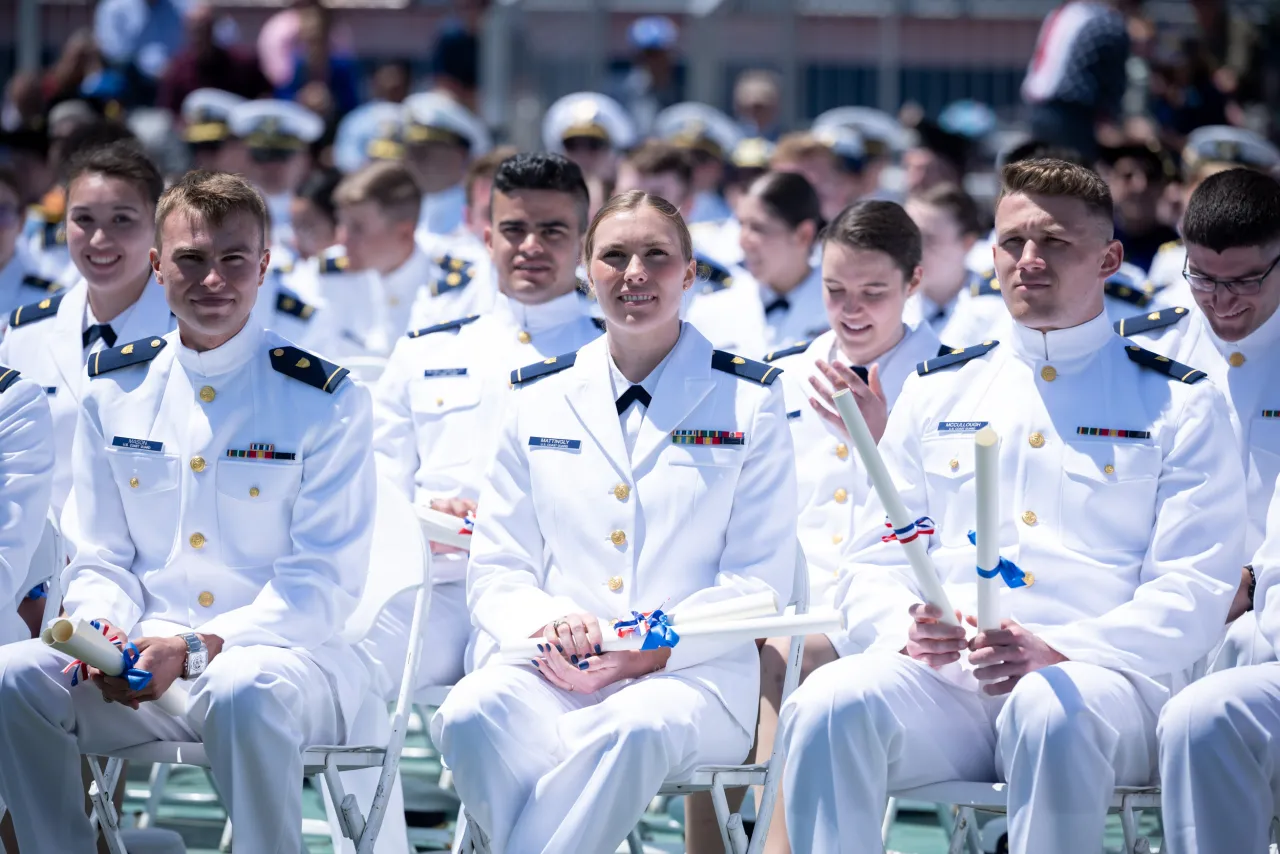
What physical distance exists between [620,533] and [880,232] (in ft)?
4.70

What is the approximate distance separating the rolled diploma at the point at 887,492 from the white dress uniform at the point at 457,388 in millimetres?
1941

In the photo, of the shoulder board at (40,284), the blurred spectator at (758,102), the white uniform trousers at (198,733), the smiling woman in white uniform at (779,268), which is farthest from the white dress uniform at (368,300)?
the blurred spectator at (758,102)

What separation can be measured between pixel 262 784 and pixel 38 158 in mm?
7546

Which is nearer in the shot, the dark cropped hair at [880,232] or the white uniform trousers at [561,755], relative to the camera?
the white uniform trousers at [561,755]

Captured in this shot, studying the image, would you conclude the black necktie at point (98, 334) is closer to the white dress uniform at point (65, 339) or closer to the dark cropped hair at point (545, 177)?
the white dress uniform at point (65, 339)

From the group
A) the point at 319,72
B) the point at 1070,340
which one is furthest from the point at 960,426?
the point at 319,72

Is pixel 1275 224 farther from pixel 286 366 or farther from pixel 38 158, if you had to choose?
pixel 38 158

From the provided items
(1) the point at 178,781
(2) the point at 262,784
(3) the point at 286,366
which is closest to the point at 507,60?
(1) the point at 178,781

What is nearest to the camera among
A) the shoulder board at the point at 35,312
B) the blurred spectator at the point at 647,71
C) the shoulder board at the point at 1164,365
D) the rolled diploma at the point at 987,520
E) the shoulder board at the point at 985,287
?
the rolled diploma at the point at 987,520

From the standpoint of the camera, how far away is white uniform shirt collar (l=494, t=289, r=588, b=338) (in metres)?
5.73

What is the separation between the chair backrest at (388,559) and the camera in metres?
4.40

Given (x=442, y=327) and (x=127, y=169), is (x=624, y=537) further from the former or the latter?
(x=127, y=169)

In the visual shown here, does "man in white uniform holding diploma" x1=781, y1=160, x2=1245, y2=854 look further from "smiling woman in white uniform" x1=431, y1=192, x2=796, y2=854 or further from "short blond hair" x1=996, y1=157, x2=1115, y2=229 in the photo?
"smiling woman in white uniform" x1=431, y1=192, x2=796, y2=854

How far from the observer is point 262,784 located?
3895 millimetres
